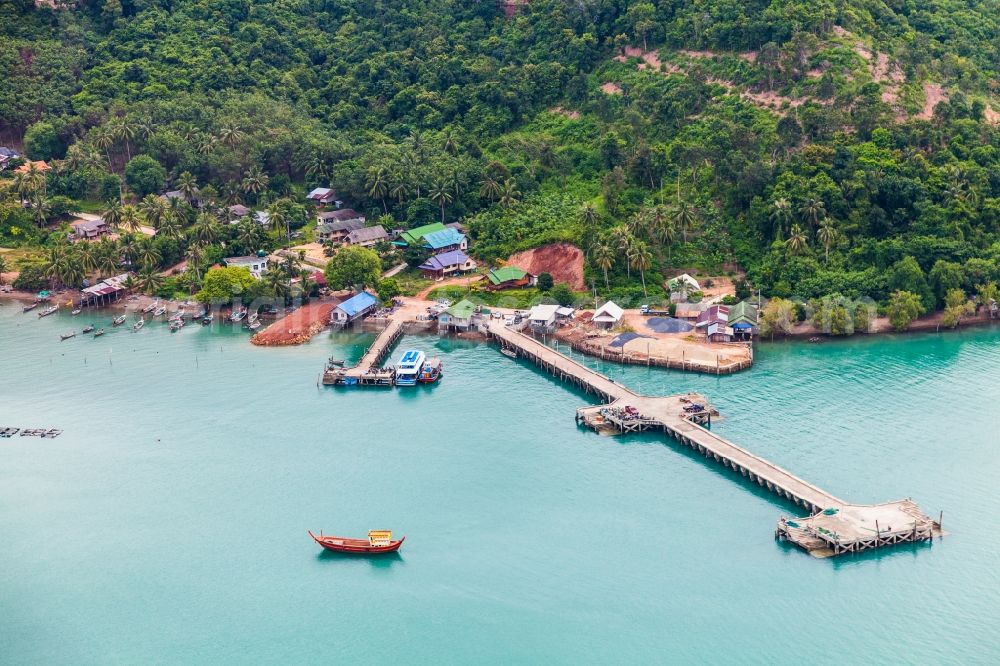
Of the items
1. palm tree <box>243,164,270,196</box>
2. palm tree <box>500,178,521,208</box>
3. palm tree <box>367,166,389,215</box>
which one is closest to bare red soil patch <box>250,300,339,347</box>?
→ palm tree <box>367,166,389,215</box>

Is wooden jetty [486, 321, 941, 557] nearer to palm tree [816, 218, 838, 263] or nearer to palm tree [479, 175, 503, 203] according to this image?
palm tree [816, 218, 838, 263]

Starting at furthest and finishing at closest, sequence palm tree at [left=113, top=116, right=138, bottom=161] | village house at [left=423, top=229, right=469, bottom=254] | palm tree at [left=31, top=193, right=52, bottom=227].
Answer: palm tree at [left=113, top=116, right=138, bottom=161]
palm tree at [left=31, top=193, right=52, bottom=227]
village house at [left=423, top=229, right=469, bottom=254]

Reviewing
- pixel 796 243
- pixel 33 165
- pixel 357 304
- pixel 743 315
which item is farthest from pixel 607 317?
pixel 33 165

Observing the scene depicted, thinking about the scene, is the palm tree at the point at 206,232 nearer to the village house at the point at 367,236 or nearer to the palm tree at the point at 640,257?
the village house at the point at 367,236

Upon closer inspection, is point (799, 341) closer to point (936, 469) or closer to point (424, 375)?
point (936, 469)

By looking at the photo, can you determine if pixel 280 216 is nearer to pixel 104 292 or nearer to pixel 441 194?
pixel 441 194

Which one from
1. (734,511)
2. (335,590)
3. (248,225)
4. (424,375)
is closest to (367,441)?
(424,375)

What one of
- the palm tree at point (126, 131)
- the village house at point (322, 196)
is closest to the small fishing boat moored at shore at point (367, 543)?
the village house at point (322, 196)
